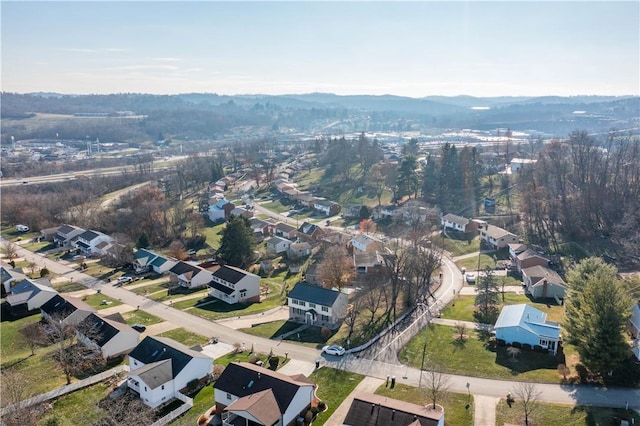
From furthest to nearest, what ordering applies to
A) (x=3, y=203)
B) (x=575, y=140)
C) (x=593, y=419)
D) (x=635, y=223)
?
(x=3, y=203) < (x=575, y=140) < (x=635, y=223) < (x=593, y=419)

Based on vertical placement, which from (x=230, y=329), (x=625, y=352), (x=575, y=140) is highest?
(x=575, y=140)

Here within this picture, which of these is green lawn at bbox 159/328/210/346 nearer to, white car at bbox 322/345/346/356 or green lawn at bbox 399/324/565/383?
white car at bbox 322/345/346/356

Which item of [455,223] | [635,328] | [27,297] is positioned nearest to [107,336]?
[27,297]

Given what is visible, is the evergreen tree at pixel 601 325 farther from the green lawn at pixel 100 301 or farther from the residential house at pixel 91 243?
the residential house at pixel 91 243

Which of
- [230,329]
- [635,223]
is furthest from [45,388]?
[635,223]

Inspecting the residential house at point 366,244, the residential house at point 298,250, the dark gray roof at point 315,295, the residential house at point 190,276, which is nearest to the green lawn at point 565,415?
the dark gray roof at point 315,295

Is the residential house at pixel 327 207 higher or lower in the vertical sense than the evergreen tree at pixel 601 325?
lower

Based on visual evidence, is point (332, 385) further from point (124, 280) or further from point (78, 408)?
point (124, 280)

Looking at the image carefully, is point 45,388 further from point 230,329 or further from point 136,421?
point 230,329
